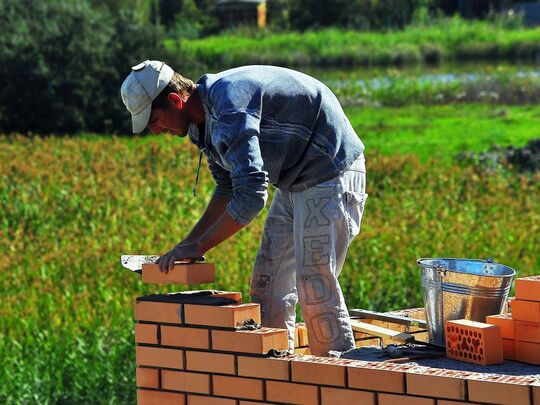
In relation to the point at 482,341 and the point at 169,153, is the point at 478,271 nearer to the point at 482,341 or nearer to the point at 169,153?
the point at 482,341

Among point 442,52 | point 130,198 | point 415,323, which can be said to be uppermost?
point 442,52

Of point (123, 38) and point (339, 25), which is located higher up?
point (339, 25)

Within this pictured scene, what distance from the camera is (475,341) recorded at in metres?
5.00

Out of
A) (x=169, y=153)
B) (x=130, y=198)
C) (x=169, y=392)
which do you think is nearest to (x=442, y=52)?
(x=169, y=153)

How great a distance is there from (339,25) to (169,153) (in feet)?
115

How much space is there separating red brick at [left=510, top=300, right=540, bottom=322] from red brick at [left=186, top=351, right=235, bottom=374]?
Answer: 1077 millimetres

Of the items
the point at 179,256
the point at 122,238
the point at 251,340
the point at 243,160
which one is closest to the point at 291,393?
the point at 251,340

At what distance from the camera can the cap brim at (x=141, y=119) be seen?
5004mm

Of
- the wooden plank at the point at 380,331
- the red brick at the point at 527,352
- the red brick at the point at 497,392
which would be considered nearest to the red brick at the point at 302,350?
the wooden plank at the point at 380,331

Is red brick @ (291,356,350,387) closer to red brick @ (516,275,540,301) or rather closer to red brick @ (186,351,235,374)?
red brick @ (186,351,235,374)

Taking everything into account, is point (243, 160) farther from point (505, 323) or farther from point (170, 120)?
point (505, 323)

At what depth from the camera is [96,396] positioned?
8.12 m

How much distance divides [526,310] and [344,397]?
83 centimetres

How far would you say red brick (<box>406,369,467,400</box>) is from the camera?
437 centimetres
